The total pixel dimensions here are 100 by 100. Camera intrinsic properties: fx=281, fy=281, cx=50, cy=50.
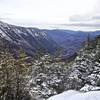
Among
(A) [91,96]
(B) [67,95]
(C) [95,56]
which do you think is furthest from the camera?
(C) [95,56]

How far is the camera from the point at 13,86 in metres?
26.0

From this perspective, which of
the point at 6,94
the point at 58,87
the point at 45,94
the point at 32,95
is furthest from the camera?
the point at 58,87

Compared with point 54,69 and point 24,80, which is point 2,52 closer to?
point 24,80

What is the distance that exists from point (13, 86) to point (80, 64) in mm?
15784

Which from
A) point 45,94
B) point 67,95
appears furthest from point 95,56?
point 67,95

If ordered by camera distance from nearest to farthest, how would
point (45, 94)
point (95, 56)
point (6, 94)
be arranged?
point (6, 94), point (45, 94), point (95, 56)

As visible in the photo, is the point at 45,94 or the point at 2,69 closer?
the point at 2,69

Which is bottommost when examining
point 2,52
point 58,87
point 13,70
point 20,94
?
point 58,87

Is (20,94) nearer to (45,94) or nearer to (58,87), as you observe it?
(45,94)

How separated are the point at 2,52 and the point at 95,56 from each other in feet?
74.7

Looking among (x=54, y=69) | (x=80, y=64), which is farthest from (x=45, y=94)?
(x=54, y=69)

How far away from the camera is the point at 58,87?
38156 millimetres

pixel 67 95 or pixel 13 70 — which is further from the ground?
pixel 67 95

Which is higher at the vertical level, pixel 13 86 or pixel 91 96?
pixel 91 96
